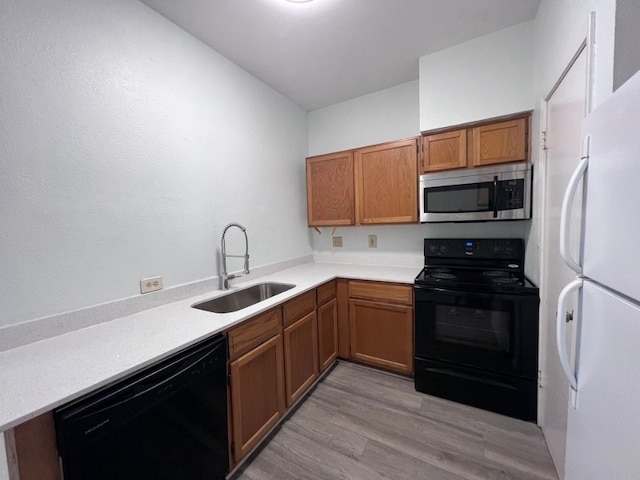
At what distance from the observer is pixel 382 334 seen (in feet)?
7.24

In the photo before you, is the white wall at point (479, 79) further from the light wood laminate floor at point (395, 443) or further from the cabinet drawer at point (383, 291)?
the light wood laminate floor at point (395, 443)

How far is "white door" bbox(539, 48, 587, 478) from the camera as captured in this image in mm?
1128

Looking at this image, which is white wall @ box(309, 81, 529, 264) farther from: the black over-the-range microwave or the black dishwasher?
the black dishwasher

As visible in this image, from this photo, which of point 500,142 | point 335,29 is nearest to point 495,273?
point 500,142

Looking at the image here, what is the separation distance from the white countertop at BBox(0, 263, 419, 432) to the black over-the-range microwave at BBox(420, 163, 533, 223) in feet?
4.56

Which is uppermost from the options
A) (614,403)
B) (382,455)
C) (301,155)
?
(301,155)

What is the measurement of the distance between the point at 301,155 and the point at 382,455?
8.81 feet

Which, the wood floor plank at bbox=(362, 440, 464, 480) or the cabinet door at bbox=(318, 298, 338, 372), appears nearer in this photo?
the wood floor plank at bbox=(362, 440, 464, 480)

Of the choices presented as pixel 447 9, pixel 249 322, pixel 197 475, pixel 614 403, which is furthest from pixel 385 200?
pixel 197 475

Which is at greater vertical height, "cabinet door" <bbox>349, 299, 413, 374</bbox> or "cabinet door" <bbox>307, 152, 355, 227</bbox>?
"cabinet door" <bbox>307, 152, 355, 227</bbox>

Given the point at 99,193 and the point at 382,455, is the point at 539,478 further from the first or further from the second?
the point at 99,193

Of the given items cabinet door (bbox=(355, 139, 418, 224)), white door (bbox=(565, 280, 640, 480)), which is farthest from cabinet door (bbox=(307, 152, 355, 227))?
white door (bbox=(565, 280, 640, 480))

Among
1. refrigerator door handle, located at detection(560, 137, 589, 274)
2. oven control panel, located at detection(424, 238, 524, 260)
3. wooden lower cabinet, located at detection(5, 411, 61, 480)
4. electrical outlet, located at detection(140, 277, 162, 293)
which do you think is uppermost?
refrigerator door handle, located at detection(560, 137, 589, 274)

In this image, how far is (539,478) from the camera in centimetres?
132
